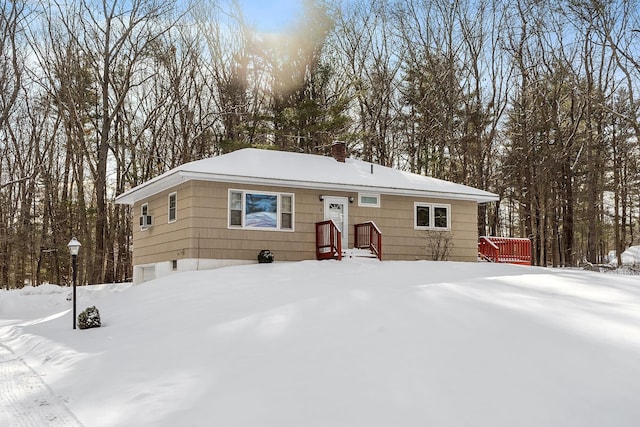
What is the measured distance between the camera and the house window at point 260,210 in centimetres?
1505

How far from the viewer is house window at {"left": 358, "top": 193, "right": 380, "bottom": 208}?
16756 mm

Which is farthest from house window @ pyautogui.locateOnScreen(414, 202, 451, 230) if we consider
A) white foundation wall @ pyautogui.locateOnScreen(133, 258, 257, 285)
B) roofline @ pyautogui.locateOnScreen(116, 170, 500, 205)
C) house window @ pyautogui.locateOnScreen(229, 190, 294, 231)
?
white foundation wall @ pyautogui.locateOnScreen(133, 258, 257, 285)

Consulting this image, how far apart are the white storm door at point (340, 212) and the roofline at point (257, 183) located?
359 mm

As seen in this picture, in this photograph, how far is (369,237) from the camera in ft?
53.0

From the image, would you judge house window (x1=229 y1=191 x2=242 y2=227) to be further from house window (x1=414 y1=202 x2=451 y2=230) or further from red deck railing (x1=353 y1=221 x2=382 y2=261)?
house window (x1=414 y1=202 x2=451 y2=230)

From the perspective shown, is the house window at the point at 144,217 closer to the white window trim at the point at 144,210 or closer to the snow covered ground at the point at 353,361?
the white window trim at the point at 144,210

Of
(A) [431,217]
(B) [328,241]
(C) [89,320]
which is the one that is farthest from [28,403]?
(A) [431,217]

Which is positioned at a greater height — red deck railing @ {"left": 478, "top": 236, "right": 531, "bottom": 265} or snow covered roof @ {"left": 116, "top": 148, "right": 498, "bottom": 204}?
snow covered roof @ {"left": 116, "top": 148, "right": 498, "bottom": 204}

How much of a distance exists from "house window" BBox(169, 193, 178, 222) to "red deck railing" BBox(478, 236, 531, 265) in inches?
400

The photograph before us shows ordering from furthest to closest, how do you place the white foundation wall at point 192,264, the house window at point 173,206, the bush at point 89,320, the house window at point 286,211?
the house window at point 286,211, the house window at point 173,206, the white foundation wall at point 192,264, the bush at point 89,320

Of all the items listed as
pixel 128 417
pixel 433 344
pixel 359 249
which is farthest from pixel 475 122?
pixel 128 417

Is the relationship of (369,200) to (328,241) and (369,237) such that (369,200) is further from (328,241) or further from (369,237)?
(328,241)

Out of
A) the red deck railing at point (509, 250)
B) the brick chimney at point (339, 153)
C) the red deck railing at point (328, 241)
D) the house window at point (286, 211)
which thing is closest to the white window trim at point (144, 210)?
the house window at point (286, 211)

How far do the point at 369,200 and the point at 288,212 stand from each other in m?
2.63
